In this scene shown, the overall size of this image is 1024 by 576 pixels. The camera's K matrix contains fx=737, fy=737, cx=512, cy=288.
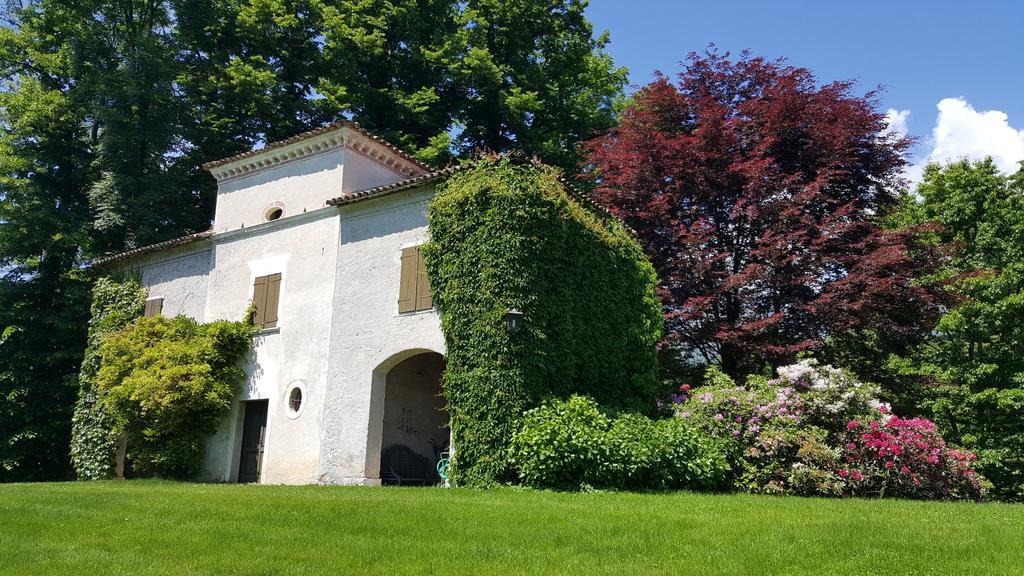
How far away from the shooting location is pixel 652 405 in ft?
52.1

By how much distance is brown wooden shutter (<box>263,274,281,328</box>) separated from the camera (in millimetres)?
17578

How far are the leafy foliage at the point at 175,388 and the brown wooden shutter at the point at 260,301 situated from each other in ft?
0.90

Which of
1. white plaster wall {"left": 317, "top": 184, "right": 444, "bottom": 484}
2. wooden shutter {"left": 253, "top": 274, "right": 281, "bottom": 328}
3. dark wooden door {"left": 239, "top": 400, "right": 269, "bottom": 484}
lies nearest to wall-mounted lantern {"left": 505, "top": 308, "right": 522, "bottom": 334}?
white plaster wall {"left": 317, "top": 184, "right": 444, "bottom": 484}

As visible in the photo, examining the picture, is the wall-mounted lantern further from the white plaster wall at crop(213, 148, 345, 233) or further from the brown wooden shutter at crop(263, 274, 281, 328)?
the brown wooden shutter at crop(263, 274, 281, 328)

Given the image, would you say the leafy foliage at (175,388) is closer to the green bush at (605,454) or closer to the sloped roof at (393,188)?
the sloped roof at (393,188)

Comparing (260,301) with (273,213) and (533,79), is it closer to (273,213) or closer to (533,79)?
(273,213)

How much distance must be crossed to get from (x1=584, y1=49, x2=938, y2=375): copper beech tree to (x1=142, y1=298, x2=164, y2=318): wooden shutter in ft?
40.1

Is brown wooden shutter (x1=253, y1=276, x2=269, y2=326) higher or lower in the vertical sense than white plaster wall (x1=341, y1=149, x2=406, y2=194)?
lower

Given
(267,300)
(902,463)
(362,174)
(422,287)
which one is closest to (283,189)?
(362,174)

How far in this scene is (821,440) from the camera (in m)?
12.5

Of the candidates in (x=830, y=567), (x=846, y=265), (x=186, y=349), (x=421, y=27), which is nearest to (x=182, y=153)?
(x=421, y=27)

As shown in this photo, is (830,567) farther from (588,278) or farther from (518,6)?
(518,6)

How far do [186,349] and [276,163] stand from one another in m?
5.09

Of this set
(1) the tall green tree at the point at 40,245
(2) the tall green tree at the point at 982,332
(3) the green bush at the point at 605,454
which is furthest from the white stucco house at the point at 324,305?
(2) the tall green tree at the point at 982,332
